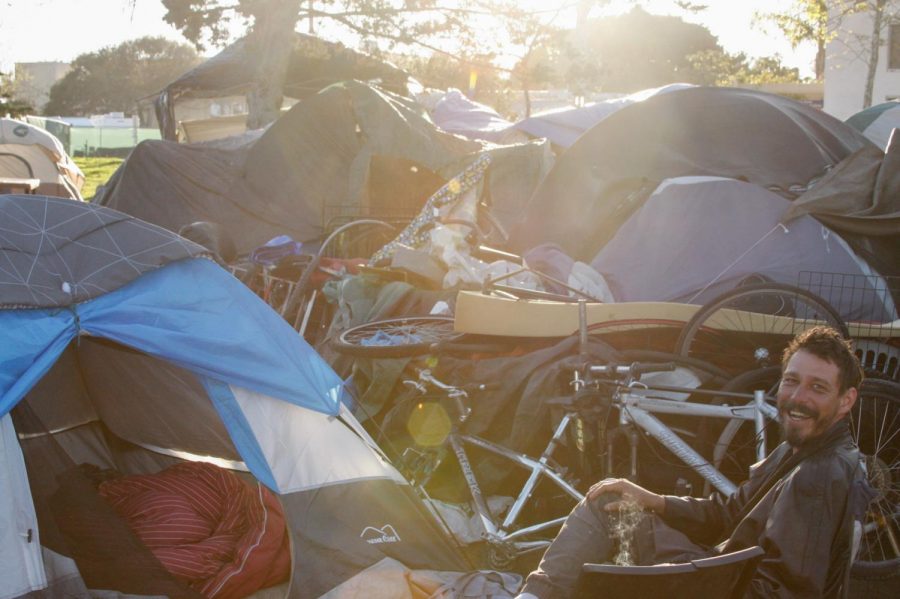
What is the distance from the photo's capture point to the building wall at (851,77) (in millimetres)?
27484

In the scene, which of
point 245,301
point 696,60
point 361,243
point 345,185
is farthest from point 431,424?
point 696,60

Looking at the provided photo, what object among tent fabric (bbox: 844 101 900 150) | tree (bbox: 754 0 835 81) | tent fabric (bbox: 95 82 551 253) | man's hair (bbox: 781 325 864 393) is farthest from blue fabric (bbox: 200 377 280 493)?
tree (bbox: 754 0 835 81)

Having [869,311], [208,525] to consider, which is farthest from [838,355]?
[869,311]

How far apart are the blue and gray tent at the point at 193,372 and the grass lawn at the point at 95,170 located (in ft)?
72.8

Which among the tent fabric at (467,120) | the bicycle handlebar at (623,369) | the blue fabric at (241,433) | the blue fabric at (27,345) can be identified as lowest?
the blue fabric at (241,433)

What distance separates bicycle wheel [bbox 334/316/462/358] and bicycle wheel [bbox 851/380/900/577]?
2231 mm

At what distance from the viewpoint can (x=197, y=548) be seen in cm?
449

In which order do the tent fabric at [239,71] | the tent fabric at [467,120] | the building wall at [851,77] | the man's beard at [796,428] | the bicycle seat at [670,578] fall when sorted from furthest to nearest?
the building wall at [851,77] → the tent fabric at [239,71] → the tent fabric at [467,120] → the man's beard at [796,428] → the bicycle seat at [670,578]

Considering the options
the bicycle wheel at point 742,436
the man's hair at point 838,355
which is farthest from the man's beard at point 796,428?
the bicycle wheel at point 742,436

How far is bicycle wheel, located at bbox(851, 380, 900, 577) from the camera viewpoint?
15.2 feet

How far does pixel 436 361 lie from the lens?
222 inches

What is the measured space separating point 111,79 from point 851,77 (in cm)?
4343

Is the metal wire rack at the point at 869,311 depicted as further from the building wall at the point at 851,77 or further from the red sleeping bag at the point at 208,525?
the building wall at the point at 851,77

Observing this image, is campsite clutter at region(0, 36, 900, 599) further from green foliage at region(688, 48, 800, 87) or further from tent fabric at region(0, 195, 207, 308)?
green foliage at region(688, 48, 800, 87)
